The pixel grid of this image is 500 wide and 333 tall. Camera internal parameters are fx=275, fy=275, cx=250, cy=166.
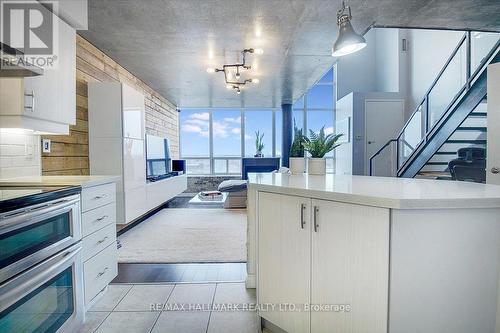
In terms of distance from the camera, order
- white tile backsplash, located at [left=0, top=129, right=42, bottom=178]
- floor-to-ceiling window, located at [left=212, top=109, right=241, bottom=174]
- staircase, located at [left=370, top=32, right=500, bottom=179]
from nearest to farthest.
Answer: white tile backsplash, located at [left=0, top=129, right=42, bottom=178] < staircase, located at [left=370, top=32, right=500, bottom=179] < floor-to-ceiling window, located at [left=212, top=109, right=241, bottom=174]

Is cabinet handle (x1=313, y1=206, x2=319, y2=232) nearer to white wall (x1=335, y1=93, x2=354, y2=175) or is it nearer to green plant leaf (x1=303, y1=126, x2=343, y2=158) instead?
green plant leaf (x1=303, y1=126, x2=343, y2=158)

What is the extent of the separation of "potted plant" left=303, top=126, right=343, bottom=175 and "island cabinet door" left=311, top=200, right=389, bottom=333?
40.1 inches

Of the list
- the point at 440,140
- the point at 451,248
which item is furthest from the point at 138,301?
the point at 440,140

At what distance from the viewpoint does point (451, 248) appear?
45.5 inches

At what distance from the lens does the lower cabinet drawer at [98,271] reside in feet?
6.26

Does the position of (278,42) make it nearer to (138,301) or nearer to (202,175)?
(138,301)

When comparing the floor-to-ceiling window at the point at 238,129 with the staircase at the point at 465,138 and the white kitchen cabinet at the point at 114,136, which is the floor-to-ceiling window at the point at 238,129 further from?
the white kitchen cabinet at the point at 114,136

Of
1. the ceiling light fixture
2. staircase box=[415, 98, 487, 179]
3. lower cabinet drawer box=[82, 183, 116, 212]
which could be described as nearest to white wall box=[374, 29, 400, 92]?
staircase box=[415, 98, 487, 179]

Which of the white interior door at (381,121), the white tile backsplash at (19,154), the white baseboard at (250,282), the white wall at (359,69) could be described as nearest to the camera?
the white tile backsplash at (19,154)

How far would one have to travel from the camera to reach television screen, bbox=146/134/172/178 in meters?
4.47

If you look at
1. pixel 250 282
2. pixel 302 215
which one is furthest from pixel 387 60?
pixel 302 215

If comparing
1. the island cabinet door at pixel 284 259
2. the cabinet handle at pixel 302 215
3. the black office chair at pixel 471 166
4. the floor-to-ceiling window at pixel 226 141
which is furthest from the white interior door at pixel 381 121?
the cabinet handle at pixel 302 215

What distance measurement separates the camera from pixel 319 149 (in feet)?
7.92

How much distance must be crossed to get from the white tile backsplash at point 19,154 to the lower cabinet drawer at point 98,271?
96 centimetres
